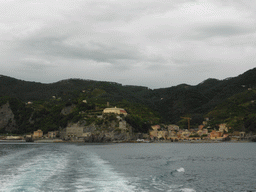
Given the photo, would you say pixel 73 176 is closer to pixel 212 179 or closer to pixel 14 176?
pixel 14 176

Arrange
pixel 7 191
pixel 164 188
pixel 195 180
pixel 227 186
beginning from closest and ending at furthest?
1. pixel 7 191
2. pixel 164 188
3. pixel 227 186
4. pixel 195 180

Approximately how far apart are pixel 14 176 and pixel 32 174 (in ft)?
7.62

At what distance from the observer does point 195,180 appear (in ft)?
112

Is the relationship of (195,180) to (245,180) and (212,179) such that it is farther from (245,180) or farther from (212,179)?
(245,180)

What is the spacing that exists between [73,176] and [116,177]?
543 cm

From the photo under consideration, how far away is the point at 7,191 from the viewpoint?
26281 millimetres

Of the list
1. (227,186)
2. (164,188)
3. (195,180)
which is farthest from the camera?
(195,180)

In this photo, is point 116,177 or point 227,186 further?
point 116,177

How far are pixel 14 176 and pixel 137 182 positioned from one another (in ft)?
50.2

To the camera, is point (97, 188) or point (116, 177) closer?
point (97, 188)

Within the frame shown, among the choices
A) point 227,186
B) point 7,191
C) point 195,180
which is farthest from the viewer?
point 195,180

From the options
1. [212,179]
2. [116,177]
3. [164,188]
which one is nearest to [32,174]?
[116,177]

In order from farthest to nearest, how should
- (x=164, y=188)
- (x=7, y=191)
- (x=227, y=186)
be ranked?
(x=227, y=186)
(x=164, y=188)
(x=7, y=191)

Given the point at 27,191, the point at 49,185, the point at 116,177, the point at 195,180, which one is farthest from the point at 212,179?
the point at 27,191
